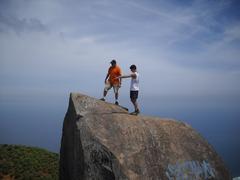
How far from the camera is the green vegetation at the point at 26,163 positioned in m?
32.6

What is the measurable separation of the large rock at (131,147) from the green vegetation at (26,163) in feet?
64.9

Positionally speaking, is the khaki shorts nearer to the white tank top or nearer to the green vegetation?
the white tank top

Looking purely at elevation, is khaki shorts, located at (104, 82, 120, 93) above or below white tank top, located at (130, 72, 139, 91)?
below

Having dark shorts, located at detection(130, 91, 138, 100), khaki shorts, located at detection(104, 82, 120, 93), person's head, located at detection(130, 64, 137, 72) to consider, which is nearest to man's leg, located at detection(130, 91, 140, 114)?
dark shorts, located at detection(130, 91, 138, 100)

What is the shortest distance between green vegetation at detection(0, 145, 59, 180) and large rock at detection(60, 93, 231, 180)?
19.8 metres

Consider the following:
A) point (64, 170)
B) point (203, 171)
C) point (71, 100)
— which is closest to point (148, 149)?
point (203, 171)

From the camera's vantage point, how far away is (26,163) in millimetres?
36125

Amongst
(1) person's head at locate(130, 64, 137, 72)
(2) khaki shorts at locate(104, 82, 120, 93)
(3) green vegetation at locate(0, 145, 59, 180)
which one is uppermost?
(1) person's head at locate(130, 64, 137, 72)

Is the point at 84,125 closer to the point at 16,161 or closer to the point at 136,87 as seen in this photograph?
the point at 136,87

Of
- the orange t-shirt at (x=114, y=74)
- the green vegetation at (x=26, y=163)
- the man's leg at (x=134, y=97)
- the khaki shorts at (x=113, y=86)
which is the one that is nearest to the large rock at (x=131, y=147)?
the man's leg at (x=134, y=97)

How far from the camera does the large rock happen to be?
12797 mm

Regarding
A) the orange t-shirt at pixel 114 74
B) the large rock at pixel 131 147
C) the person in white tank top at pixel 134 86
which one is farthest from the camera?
the orange t-shirt at pixel 114 74

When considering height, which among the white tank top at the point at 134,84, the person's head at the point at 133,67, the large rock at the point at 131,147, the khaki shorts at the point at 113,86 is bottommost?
the large rock at the point at 131,147

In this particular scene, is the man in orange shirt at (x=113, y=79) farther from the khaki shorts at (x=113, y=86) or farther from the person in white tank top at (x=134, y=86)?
the person in white tank top at (x=134, y=86)
